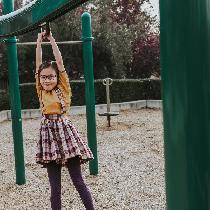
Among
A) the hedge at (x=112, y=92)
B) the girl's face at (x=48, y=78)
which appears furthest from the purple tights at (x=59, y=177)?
the hedge at (x=112, y=92)

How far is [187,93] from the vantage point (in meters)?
0.68

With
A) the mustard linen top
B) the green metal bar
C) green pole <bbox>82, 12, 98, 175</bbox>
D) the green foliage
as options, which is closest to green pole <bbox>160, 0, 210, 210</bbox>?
the green metal bar

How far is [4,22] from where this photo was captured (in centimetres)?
282

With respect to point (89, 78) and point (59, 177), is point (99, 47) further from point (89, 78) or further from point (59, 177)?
point (59, 177)

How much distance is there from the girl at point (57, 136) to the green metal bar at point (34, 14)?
0.75ft

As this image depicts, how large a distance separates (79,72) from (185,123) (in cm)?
1345

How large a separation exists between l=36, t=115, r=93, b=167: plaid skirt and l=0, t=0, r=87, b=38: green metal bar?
666mm

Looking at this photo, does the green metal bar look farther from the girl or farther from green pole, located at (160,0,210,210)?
green pole, located at (160,0,210,210)

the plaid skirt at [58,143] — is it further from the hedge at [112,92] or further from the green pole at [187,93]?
the hedge at [112,92]

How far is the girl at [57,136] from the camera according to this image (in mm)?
2834

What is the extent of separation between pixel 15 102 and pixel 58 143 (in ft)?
4.90

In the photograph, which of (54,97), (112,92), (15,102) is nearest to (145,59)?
(112,92)

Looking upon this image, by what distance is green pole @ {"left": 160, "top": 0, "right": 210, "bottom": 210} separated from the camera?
663 millimetres

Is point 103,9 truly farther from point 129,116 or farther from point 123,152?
point 123,152
